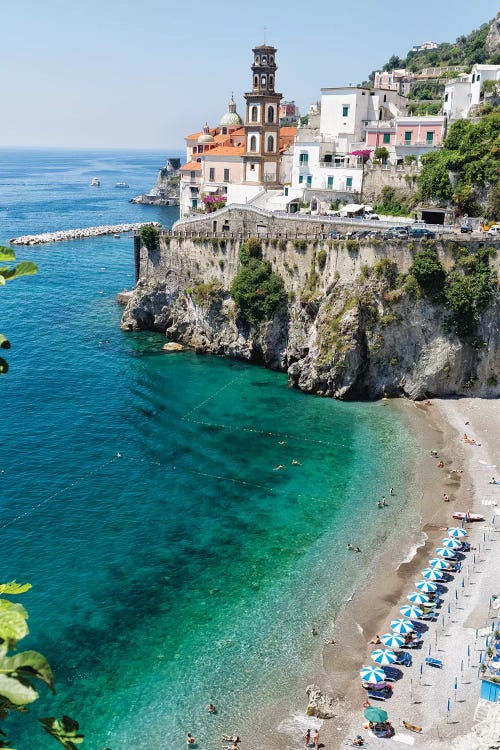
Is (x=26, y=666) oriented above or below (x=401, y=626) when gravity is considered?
above

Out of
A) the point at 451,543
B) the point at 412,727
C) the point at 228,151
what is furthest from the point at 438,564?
the point at 228,151

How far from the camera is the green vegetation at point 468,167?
59.8 metres

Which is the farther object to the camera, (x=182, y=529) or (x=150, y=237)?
(x=150, y=237)

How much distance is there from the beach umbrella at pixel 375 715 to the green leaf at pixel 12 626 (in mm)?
22918

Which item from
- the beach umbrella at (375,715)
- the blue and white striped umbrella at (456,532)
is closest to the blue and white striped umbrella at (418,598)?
the blue and white striped umbrella at (456,532)

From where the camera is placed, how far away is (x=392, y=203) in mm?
68000

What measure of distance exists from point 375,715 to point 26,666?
23197mm

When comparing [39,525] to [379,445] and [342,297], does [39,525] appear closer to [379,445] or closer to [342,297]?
[379,445]

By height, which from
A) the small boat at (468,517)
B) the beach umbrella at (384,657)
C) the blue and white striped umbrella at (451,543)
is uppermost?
the small boat at (468,517)

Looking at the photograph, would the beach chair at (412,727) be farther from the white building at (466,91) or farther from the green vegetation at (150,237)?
the white building at (466,91)

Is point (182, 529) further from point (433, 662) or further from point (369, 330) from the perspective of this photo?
point (369, 330)

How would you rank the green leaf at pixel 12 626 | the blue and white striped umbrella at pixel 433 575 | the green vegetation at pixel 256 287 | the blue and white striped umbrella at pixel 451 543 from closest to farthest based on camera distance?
the green leaf at pixel 12 626
the blue and white striped umbrella at pixel 433 575
the blue and white striped umbrella at pixel 451 543
the green vegetation at pixel 256 287

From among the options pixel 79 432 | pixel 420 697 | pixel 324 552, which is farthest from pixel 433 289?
pixel 420 697

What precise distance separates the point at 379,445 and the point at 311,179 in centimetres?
3713
